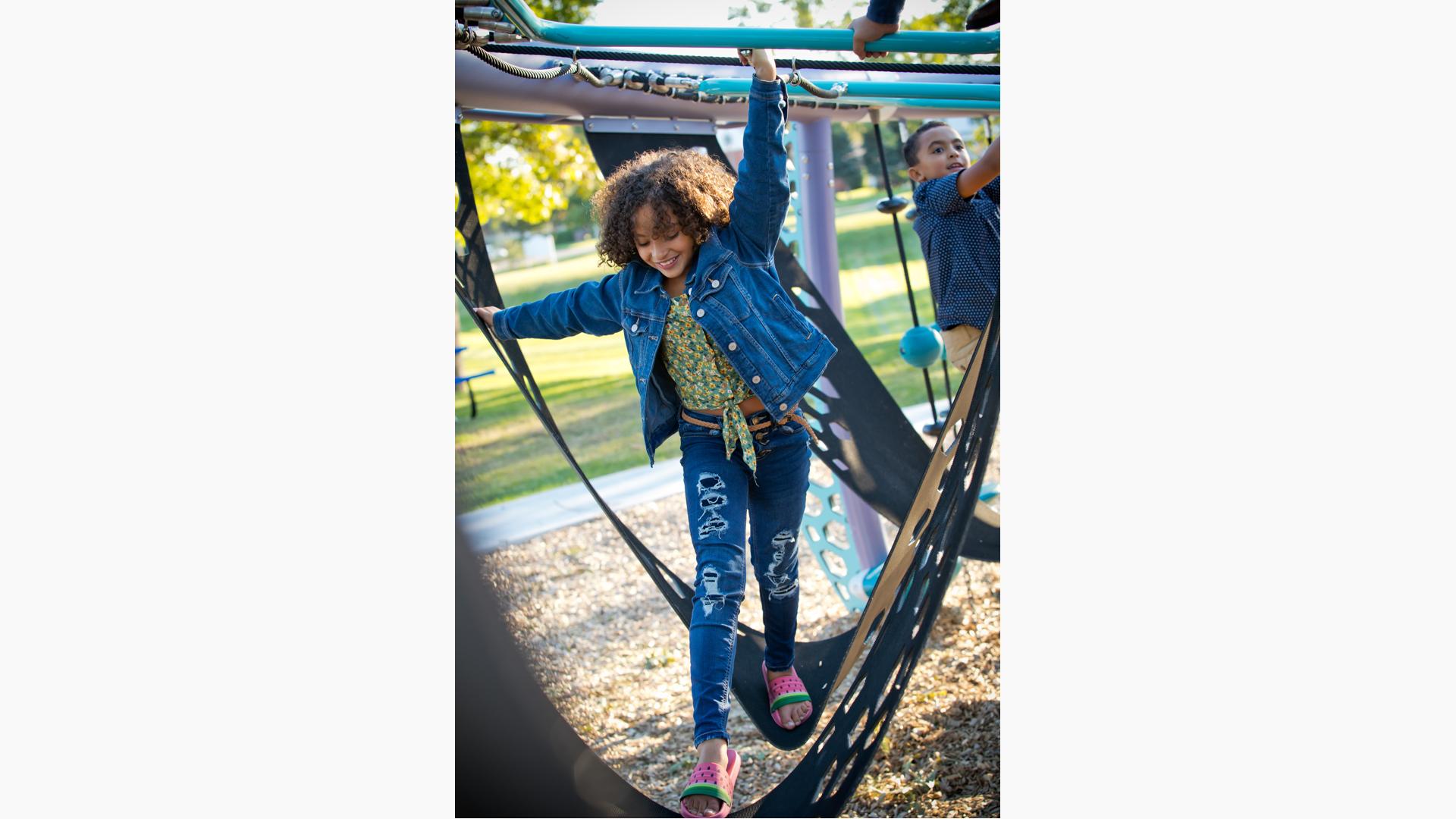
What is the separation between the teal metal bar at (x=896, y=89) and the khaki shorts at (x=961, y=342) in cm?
58

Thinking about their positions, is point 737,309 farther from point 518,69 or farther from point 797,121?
point 797,121

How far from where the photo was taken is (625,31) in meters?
2.21

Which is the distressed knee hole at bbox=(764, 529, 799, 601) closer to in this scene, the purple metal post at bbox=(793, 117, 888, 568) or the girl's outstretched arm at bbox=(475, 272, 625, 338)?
the girl's outstretched arm at bbox=(475, 272, 625, 338)

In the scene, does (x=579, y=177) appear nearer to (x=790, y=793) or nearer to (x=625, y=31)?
(x=625, y=31)

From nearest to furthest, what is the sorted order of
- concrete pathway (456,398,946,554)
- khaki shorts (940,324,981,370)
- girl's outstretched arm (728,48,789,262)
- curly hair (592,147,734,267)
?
girl's outstretched arm (728,48,789,262), curly hair (592,147,734,267), khaki shorts (940,324,981,370), concrete pathway (456,398,946,554)

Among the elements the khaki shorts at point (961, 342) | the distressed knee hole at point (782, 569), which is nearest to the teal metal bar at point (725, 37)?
the khaki shorts at point (961, 342)

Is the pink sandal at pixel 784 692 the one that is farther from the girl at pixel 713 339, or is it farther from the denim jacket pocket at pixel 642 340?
the denim jacket pocket at pixel 642 340

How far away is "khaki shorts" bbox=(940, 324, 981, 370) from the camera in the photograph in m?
2.93

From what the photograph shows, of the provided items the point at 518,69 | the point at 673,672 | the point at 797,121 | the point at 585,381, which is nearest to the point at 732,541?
the point at 518,69

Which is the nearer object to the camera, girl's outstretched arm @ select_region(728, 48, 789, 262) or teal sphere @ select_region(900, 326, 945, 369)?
girl's outstretched arm @ select_region(728, 48, 789, 262)

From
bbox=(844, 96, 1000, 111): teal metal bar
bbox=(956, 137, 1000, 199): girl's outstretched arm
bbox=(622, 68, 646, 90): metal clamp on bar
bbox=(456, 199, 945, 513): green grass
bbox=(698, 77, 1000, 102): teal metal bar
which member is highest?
bbox=(622, 68, 646, 90): metal clamp on bar

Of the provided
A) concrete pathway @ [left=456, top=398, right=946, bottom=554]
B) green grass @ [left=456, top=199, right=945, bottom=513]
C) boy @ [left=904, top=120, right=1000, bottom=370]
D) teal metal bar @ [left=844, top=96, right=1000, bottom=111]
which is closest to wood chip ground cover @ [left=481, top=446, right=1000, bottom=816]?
concrete pathway @ [left=456, top=398, right=946, bottom=554]
